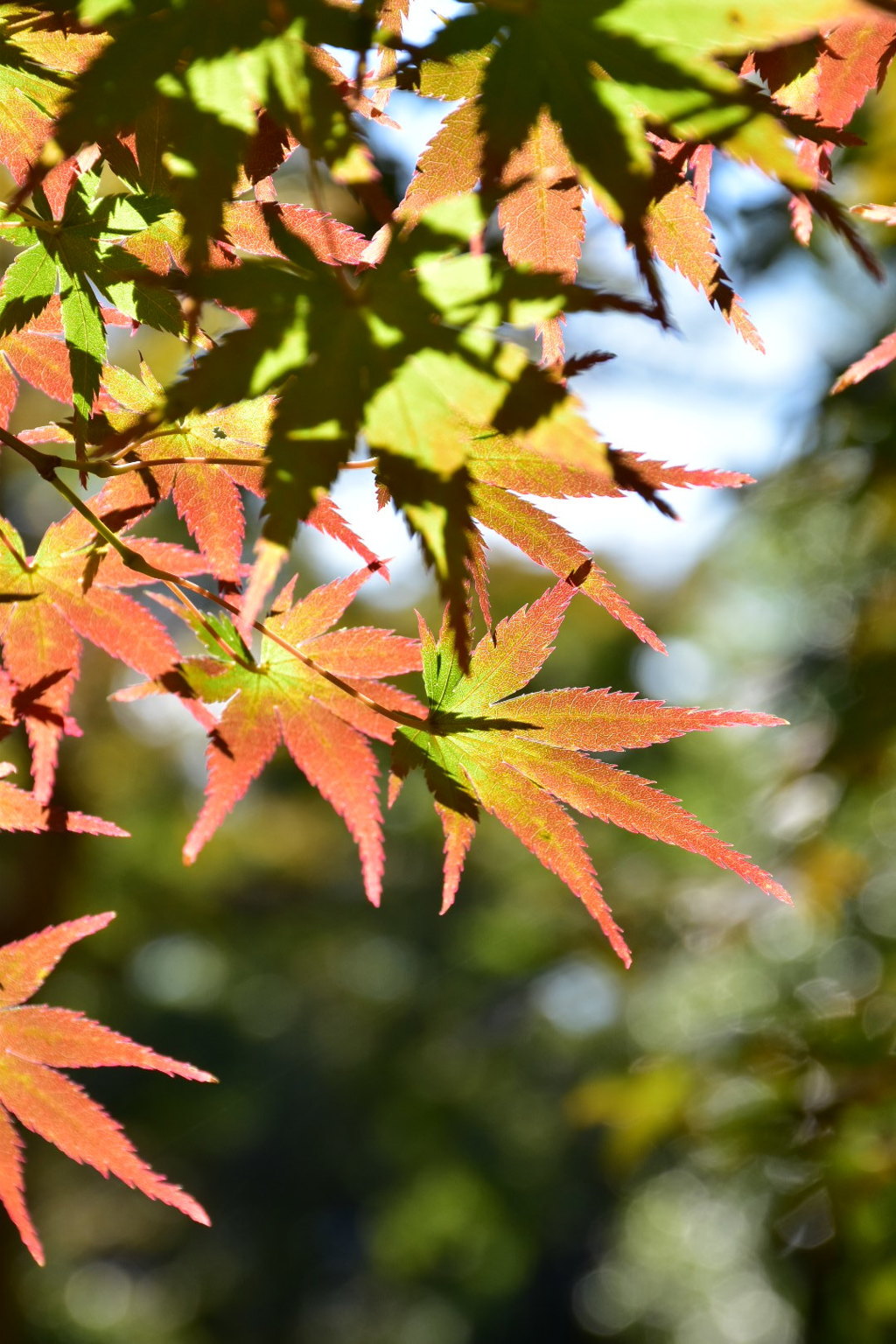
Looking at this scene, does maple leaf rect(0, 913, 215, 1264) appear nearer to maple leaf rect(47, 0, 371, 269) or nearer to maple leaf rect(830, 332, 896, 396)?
maple leaf rect(47, 0, 371, 269)

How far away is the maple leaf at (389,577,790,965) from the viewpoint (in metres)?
0.62

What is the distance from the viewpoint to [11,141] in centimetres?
63

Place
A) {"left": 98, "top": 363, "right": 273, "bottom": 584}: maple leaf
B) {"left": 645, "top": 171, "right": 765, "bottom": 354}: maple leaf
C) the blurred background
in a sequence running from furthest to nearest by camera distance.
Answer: the blurred background → {"left": 98, "top": 363, "right": 273, "bottom": 584}: maple leaf → {"left": 645, "top": 171, "right": 765, "bottom": 354}: maple leaf

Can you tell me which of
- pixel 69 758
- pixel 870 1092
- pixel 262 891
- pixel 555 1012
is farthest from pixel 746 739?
pixel 870 1092

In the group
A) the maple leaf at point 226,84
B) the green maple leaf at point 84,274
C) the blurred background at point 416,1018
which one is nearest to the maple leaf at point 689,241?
the maple leaf at point 226,84

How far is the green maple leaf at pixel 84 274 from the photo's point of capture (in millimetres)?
605

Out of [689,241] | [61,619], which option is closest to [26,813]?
[61,619]

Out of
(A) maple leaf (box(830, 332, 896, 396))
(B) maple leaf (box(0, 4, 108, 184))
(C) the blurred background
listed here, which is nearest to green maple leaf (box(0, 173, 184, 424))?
(B) maple leaf (box(0, 4, 108, 184))

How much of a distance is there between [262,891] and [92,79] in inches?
398

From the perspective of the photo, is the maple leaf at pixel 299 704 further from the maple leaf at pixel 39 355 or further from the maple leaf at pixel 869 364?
the maple leaf at pixel 869 364

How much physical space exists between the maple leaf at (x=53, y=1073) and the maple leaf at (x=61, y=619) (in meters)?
0.11

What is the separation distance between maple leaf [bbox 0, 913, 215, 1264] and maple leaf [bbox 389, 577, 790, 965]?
0.82 ft

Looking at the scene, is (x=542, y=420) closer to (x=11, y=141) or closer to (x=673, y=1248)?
(x=11, y=141)

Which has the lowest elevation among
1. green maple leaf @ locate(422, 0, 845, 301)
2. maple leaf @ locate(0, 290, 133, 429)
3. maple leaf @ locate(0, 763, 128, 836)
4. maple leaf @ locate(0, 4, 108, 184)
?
maple leaf @ locate(0, 763, 128, 836)
